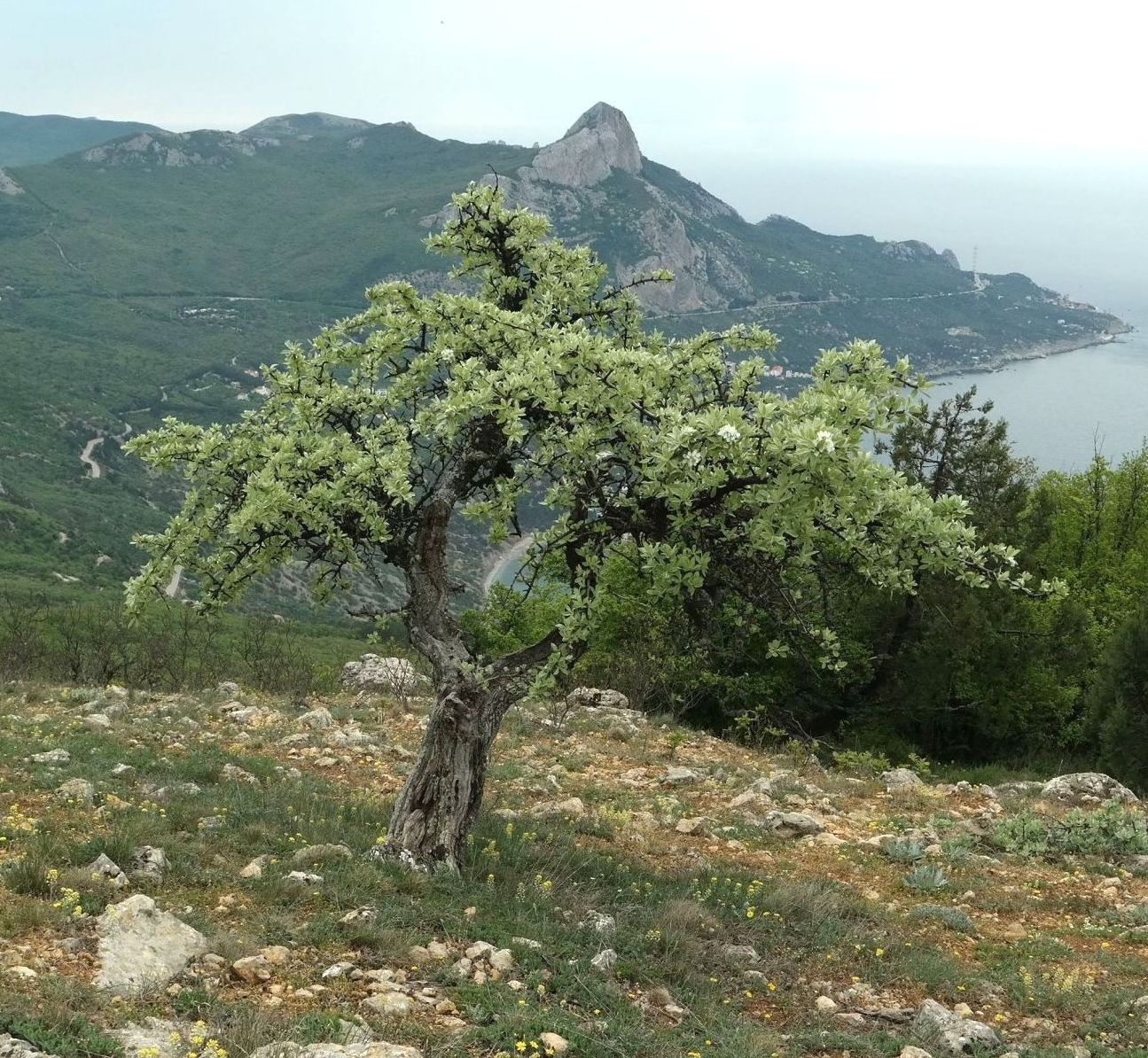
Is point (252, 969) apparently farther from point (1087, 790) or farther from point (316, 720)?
point (1087, 790)

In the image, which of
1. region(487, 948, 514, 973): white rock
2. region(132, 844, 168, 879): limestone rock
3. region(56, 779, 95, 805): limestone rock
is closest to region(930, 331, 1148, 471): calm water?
region(56, 779, 95, 805): limestone rock

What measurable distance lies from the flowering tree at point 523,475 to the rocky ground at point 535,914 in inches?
63.5

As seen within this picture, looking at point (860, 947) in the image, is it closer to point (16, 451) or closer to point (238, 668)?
point (238, 668)

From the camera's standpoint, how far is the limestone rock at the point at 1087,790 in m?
16.0

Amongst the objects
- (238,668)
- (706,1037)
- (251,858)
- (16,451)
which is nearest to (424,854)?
(251,858)

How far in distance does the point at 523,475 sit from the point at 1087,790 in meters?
12.7

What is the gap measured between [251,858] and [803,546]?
5947 millimetres

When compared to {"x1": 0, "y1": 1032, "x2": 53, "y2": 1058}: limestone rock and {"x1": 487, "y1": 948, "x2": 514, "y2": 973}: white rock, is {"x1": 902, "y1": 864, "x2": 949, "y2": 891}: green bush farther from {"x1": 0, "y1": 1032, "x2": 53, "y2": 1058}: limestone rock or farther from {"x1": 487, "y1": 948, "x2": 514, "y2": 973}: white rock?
{"x1": 0, "y1": 1032, "x2": 53, "y2": 1058}: limestone rock

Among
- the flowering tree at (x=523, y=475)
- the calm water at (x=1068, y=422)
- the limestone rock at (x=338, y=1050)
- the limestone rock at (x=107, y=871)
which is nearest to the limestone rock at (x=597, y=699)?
the flowering tree at (x=523, y=475)

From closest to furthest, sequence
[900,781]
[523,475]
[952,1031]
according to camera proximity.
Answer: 1. [952,1031]
2. [523,475]
3. [900,781]

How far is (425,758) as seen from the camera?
966 centimetres

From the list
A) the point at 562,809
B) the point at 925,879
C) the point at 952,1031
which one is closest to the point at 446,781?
the point at 562,809

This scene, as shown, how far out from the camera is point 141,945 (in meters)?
6.65

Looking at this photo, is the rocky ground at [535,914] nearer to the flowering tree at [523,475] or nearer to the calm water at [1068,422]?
the flowering tree at [523,475]
